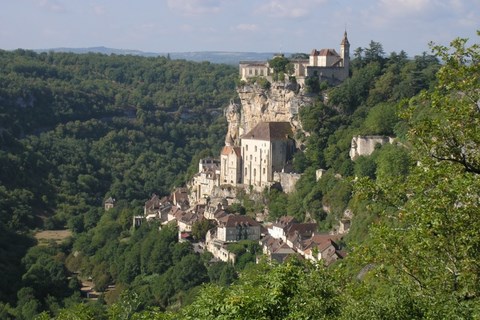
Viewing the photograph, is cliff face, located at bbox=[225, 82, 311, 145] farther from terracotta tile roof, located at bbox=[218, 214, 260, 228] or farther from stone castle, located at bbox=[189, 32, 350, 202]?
terracotta tile roof, located at bbox=[218, 214, 260, 228]

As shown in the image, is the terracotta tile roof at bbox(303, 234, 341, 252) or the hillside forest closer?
the hillside forest

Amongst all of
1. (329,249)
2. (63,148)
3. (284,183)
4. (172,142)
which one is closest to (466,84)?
(329,249)

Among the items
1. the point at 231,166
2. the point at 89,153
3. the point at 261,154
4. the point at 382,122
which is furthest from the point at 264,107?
the point at 89,153

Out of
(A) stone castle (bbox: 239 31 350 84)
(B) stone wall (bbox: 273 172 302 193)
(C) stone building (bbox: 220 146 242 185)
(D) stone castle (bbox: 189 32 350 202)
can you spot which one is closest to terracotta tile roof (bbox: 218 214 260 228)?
(B) stone wall (bbox: 273 172 302 193)

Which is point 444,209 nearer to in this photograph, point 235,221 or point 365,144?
point 365,144

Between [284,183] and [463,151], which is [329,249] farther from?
[463,151]
